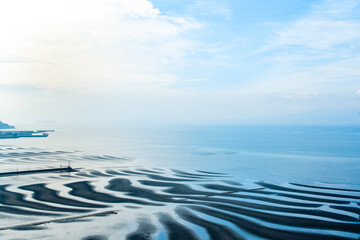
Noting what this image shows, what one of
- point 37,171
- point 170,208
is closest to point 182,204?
point 170,208

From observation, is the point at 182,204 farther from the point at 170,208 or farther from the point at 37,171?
the point at 37,171

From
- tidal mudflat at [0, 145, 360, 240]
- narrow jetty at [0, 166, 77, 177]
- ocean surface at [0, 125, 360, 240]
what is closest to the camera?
tidal mudflat at [0, 145, 360, 240]

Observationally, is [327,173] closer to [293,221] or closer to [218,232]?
[293,221]

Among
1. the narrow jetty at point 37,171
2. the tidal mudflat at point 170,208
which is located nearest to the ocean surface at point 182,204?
the tidal mudflat at point 170,208

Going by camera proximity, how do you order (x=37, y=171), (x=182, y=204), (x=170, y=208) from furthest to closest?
1. (x=37, y=171)
2. (x=182, y=204)
3. (x=170, y=208)

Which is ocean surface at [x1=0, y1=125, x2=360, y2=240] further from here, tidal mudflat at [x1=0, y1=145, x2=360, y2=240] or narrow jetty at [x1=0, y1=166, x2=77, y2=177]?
narrow jetty at [x1=0, y1=166, x2=77, y2=177]

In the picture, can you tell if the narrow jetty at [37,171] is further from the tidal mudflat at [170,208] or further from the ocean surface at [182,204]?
the tidal mudflat at [170,208]

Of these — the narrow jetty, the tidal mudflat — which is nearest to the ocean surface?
the tidal mudflat

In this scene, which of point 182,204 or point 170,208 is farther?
point 182,204
